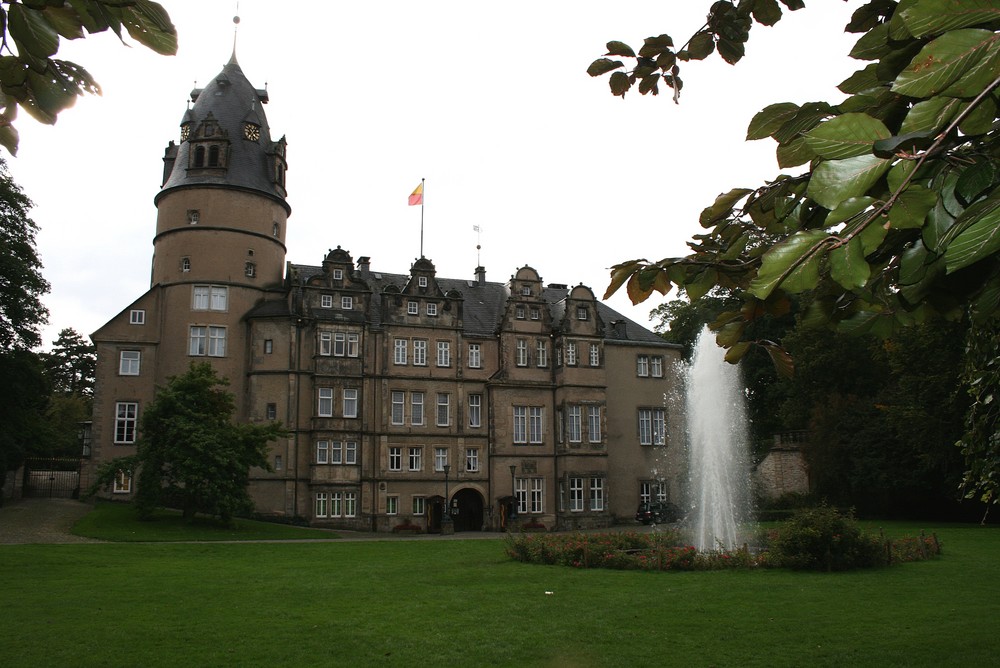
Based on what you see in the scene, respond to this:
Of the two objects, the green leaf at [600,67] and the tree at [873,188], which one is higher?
the green leaf at [600,67]

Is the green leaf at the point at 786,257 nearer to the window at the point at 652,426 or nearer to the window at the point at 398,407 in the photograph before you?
the window at the point at 398,407

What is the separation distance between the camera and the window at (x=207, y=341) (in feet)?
136

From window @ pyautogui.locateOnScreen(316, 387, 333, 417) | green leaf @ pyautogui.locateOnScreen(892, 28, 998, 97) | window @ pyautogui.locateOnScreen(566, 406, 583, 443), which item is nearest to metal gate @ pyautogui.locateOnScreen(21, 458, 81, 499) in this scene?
window @ pyautogui.locateOnScreen(316, 387, 333, 417)

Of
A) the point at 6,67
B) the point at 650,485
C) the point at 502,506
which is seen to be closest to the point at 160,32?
the point at 6,67

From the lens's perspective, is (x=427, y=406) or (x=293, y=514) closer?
(x=293, y=514)

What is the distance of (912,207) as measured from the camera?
267cm

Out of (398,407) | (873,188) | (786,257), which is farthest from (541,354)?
(786,257)

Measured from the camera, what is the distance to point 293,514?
4044cm

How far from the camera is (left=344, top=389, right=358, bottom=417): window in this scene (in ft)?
141

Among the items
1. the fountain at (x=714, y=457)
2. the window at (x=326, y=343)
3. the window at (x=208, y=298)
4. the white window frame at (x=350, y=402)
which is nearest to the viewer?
the fountain at (x=714, y=457)

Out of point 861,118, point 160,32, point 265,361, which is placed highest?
point 265,361

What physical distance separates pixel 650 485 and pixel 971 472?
36.9 meters

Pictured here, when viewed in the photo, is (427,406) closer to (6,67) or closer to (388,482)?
(388,482)

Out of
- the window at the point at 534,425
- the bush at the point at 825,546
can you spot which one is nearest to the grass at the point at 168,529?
the window at the point at 534,425
